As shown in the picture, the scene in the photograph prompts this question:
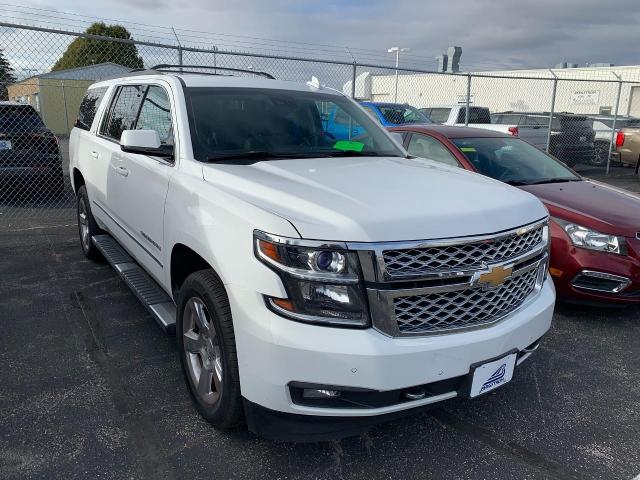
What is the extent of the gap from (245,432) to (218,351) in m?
0.50

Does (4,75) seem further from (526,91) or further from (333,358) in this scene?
(526,91)

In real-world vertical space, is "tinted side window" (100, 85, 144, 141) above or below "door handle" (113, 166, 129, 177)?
above

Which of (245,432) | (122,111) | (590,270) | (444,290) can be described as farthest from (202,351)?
(590,270)

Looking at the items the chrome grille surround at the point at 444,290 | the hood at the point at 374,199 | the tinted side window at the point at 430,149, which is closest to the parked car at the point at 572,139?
the tinted side window at the point at 430,149

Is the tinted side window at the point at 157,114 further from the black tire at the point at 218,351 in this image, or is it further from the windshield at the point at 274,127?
the black tire at the point at 218,351

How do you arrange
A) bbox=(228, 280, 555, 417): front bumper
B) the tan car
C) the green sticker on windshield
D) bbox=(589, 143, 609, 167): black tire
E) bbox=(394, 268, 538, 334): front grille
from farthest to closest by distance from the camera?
1. bbox=(589, 143, 609, 167): black tire
2. the tan car
3. the green sticker on windshield
4. bbox=(394, 268, 538, 334): front grille
5. bbox=(228, 280, 555, 417): front bumper

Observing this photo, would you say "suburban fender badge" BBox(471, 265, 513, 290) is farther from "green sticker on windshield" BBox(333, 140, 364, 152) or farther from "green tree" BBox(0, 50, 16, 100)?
"green tree" BBox(0, 50, 16, 100)

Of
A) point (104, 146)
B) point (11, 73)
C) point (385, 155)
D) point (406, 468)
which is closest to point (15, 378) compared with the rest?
point (104, 146)

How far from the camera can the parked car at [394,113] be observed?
487 inches

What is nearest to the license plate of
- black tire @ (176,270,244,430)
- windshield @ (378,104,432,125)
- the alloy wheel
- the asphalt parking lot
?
the asphalt parking lot

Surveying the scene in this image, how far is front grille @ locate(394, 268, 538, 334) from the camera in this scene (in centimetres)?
227

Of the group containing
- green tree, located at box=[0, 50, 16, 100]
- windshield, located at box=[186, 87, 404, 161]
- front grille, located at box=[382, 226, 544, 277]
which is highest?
green tree, located at box=[0, 50, 16, 100]

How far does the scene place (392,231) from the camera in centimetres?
220

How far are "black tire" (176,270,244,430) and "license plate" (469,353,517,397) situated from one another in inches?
42.7
